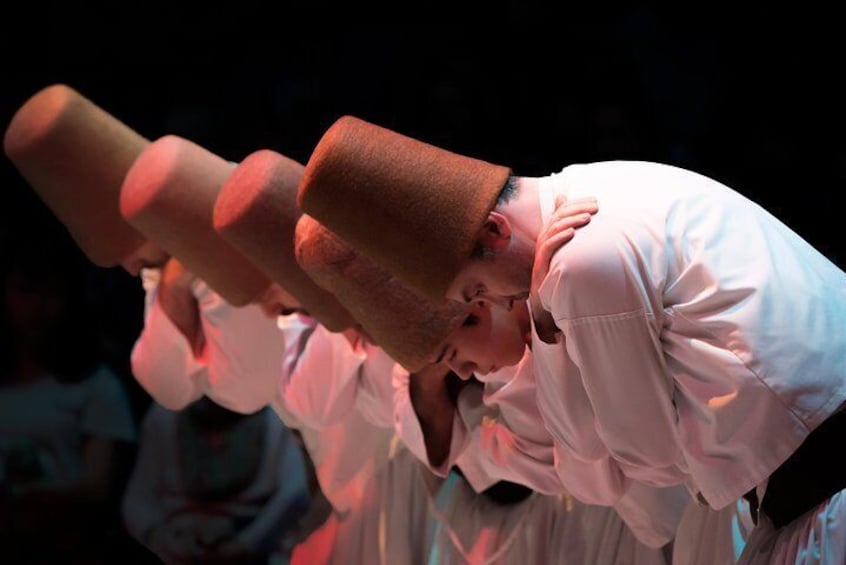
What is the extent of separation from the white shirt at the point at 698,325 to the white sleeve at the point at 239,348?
67.5 inches

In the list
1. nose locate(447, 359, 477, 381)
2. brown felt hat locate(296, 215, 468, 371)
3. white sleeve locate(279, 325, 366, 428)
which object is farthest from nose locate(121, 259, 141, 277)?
nose locate(447, 359, 477, 381)

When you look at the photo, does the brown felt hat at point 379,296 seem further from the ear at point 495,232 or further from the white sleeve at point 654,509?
the white sleeve at point 654,509

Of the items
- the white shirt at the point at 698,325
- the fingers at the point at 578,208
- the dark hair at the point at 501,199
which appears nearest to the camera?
the white shirt at the point at 698,325

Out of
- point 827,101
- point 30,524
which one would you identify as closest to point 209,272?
point 30,524

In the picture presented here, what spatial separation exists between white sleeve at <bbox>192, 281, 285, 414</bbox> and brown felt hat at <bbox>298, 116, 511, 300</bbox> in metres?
1.45

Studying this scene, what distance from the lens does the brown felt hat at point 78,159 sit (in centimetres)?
371

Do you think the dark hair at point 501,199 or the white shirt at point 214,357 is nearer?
the dark hair at point 501,199

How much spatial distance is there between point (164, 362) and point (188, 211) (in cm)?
77

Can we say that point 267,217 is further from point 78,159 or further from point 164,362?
point 164,362

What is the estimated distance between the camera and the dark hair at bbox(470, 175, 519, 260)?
2.48m

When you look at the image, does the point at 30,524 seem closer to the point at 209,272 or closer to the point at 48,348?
the point at 48,348

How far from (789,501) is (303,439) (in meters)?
2.16

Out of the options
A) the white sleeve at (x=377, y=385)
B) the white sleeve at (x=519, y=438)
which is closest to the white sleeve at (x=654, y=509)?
the white sleeve at (x=519, y=438)

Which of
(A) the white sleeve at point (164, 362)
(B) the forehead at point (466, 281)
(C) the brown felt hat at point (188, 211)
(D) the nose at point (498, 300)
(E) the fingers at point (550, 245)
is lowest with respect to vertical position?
(A) the white sleeve at point (164, 362)
